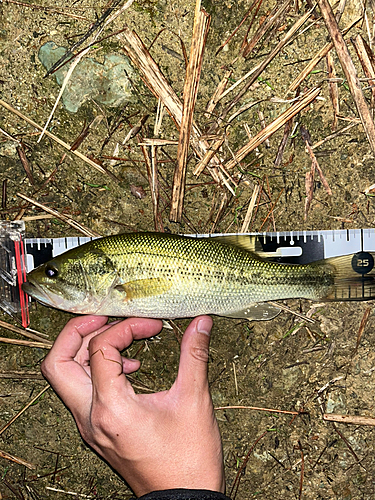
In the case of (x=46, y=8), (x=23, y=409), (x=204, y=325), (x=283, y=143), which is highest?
(x=46, y=8)

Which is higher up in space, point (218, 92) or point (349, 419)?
point (218, 92)

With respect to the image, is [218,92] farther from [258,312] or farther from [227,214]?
[258,312]

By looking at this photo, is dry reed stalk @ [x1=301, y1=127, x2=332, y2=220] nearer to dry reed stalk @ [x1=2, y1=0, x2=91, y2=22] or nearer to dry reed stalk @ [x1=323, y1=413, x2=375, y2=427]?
dry reed stalk @ [x1=323, y1=413, x2=375, y2=427]

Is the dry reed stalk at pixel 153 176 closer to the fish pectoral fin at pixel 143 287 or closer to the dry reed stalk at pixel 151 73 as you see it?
the dry reed stalk at pixel 151 73

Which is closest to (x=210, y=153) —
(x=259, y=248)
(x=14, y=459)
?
(x=259, y=248)

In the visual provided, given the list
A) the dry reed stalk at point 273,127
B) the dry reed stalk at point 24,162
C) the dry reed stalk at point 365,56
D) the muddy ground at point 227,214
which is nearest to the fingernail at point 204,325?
the muddy ground at point 227,214

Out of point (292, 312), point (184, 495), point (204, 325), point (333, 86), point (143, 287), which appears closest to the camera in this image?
point (184, 495)

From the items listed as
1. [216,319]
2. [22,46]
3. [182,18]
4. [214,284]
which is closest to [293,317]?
[216,319]
